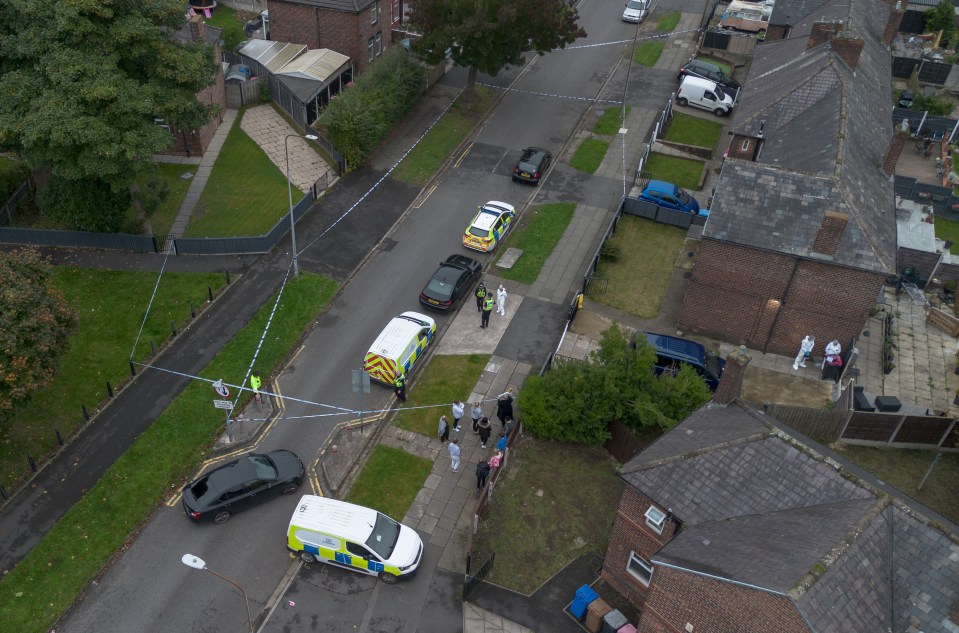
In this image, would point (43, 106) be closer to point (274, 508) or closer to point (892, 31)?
point (274, 508)

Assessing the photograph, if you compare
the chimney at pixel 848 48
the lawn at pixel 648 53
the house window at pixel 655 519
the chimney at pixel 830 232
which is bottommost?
the house window at pixel 655 519

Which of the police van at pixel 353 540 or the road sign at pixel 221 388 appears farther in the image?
the road sign at pixel 221 388

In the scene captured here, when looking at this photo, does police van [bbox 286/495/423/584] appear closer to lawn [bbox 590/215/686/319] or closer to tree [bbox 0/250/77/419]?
tree [bbox 0/250/77/419]

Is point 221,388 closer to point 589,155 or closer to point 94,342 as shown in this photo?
point 94,342

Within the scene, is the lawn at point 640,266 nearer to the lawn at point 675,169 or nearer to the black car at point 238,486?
the lawn at point 675,169

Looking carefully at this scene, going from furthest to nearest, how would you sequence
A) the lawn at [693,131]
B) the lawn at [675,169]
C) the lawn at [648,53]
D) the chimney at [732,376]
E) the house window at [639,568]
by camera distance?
the lawn at [648,53]
the lawn at [693,131]
the lawn at [675,169]
the house window at [639,568]
the chimney at [732,376]

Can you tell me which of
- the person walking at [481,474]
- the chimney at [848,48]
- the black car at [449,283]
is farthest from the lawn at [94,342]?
the chimney at [848,48]

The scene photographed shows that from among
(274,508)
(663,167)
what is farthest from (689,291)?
(274,508)
